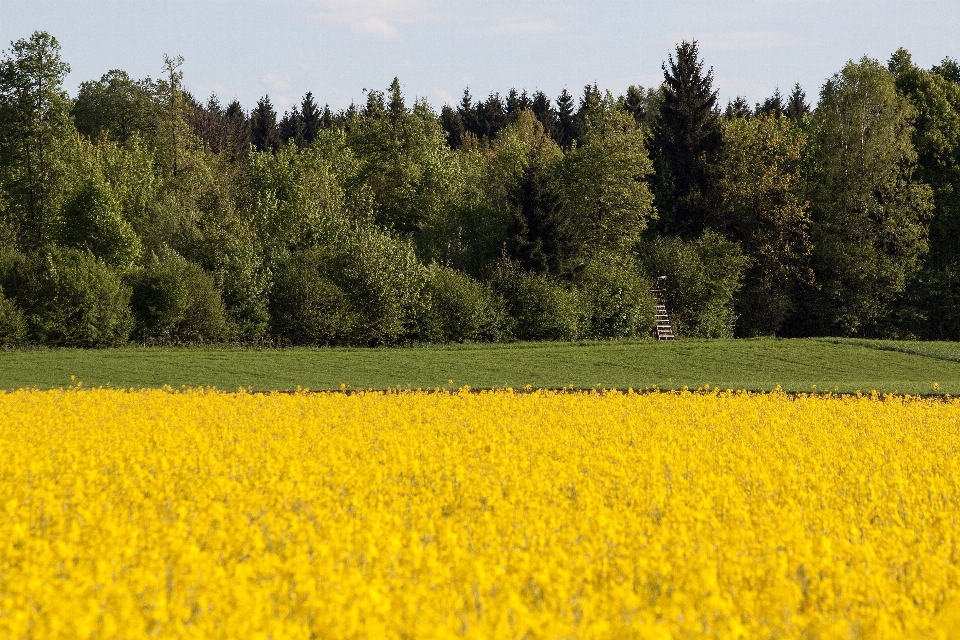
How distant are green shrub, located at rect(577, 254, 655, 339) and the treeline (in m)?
0.11

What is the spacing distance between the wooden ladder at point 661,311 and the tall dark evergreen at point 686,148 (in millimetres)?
7582

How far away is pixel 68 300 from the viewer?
4022 cm

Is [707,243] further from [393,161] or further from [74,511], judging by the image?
[74,511]

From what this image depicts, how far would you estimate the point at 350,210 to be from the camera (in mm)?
65125

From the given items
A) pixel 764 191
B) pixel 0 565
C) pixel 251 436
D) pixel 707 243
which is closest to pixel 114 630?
pixel 0 565

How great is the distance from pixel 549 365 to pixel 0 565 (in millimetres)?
28461

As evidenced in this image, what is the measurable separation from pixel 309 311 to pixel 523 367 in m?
11.8

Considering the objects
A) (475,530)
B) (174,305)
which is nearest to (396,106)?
(174,305)

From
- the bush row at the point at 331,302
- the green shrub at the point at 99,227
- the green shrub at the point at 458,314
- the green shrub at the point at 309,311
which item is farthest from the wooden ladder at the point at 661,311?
the green shrub at the point at 99,227

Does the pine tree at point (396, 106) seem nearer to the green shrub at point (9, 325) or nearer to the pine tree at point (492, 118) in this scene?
the green shrub at point (9, 325)

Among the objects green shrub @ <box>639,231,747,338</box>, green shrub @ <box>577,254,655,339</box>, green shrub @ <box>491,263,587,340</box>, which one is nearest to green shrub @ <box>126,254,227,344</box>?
green shrub @ <box>491,263,587,340</box>

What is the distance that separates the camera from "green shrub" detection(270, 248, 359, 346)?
1709 inches

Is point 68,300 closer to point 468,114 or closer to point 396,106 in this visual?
point 396,106

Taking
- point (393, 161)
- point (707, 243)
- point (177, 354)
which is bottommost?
point (177, 354)
